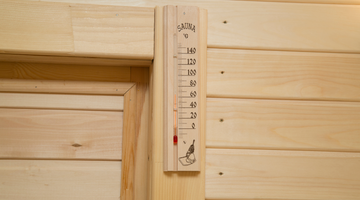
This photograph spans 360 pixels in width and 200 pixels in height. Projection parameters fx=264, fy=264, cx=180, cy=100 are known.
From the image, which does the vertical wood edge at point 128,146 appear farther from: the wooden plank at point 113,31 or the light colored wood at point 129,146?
the wooden plank at point 113,31

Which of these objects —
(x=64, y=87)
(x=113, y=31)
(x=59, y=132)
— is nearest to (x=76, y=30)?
(x=113, y=31)

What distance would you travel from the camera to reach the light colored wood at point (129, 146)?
96 cm

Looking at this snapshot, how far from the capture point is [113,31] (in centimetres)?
85

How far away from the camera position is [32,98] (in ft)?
3.12

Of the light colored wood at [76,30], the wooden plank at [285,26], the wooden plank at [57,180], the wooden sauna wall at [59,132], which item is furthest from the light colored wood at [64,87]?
the wooden plank at [285,26]

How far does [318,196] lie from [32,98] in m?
1.05

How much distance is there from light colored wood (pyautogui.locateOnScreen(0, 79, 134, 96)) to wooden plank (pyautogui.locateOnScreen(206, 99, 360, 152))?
0.35m

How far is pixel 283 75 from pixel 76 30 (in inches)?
27.6

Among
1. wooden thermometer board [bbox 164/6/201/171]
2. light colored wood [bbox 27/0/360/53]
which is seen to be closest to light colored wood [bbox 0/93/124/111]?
wooden thermometer board [bbox 164/6/201/171]

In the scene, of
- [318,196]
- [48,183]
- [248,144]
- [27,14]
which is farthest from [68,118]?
[318,196]

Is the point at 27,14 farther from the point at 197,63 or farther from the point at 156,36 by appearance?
the point at 197,63

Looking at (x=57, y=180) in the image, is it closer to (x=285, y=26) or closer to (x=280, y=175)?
(x=280, y=175)

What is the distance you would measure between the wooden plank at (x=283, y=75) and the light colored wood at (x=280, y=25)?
0.09 ft

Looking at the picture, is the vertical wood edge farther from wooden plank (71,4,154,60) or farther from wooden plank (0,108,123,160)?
wooden plank (71,4,154,60)
